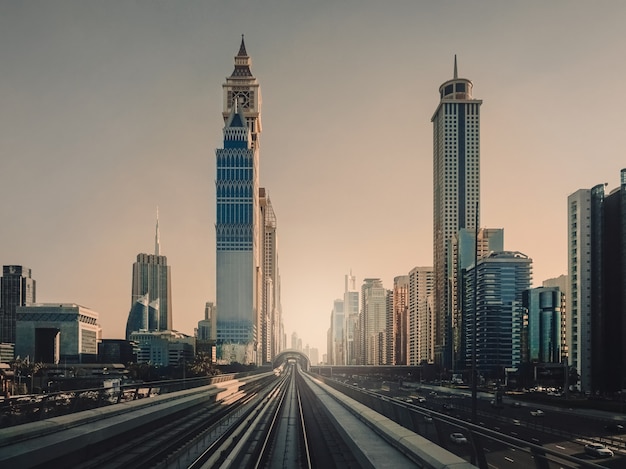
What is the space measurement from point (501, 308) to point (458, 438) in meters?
175

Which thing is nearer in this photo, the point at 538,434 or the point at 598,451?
the point at 598,451

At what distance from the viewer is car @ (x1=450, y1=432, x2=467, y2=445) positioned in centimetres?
1016

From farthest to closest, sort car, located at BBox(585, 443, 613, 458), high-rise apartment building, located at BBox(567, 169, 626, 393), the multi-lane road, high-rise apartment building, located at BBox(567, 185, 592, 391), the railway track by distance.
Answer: high-rise apartment building, located at BBox(567, 185, 592, 391), high-rise apartment building, located at BBox(567, 169, 626, 393), car, located at BBox(585, 443, 613, 458), the railway track, the multi-lane road

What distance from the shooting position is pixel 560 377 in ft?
370

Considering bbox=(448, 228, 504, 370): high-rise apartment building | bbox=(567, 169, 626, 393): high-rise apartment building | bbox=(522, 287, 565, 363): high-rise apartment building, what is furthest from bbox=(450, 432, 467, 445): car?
bbox=(448, 228, 504, 370): high-rise apartment building

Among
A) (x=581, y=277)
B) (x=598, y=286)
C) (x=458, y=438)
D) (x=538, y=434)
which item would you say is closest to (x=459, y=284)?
(x=581, y=277)

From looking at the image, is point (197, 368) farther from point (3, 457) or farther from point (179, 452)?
point (3, 457)

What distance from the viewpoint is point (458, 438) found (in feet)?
34.0

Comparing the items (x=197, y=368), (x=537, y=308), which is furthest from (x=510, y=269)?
(x=197, y=368)

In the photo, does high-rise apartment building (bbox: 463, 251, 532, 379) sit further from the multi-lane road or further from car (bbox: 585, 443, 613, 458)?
car (bbox: 585, 443, 613, 458)

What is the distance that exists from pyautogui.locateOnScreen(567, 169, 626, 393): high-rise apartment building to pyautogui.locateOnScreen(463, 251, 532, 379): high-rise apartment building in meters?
62.6

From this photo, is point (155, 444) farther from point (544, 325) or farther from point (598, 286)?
point (544, 325)

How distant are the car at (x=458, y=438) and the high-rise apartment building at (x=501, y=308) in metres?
167

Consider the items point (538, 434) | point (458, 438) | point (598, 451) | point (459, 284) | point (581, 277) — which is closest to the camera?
point (458, 438)
